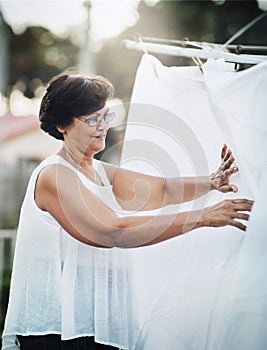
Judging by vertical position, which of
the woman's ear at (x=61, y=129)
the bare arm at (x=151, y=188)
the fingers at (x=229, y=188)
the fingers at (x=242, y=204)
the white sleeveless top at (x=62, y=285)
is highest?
the woman's ear at (x=61, y=129)

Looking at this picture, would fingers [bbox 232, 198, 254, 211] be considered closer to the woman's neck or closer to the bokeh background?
the woman's neck

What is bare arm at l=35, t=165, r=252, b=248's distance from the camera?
Result: 193cm

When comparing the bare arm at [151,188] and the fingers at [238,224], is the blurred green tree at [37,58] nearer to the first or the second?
the bare arm at [151,188]

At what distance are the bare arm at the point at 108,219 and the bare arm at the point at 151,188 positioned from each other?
29 centimetres

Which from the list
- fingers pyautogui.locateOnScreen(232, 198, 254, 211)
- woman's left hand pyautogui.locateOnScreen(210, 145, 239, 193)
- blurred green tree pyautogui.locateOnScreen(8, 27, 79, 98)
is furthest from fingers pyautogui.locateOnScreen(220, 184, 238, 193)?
blurred green tree pyautogui.locateOnScreen(8, 27, 79, 98)

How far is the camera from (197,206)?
2.26 meters

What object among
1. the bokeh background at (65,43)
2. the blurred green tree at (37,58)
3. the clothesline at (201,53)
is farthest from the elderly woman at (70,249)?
the blurred green tree at (37,58)

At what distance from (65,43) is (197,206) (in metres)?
12.3

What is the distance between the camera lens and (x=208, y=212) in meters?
1.92

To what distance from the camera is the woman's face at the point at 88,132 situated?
82.8 inches

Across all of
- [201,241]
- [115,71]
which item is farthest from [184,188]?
[115,71]

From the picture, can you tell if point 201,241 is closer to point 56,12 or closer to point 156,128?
point 156,128

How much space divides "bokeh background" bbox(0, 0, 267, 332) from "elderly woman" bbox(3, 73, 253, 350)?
101 inches

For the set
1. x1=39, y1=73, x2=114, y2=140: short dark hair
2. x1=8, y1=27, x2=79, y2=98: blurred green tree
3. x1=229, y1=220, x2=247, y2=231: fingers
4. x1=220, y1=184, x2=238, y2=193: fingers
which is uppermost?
x1=39, y1=73, x2=114, y2=140: short dark hair
